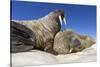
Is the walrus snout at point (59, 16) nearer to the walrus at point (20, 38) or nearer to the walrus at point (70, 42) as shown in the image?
the walrus at point (70, 42)

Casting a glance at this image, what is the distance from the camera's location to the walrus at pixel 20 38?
240cm

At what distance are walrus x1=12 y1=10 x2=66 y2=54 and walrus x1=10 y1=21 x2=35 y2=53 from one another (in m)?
0.05

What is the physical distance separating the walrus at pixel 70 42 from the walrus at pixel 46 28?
0.22 feet

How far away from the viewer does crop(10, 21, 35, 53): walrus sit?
240 cm

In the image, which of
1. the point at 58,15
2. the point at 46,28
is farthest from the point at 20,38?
the point at 58,15

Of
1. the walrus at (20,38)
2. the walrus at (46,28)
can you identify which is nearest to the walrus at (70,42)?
the walrus at (46,28)

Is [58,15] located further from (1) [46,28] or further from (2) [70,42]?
(2) [70,42]

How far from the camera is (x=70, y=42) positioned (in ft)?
8.88

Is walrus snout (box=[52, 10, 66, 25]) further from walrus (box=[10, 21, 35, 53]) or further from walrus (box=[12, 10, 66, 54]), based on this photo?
walrus (box=[10, 21, 35, 53])
